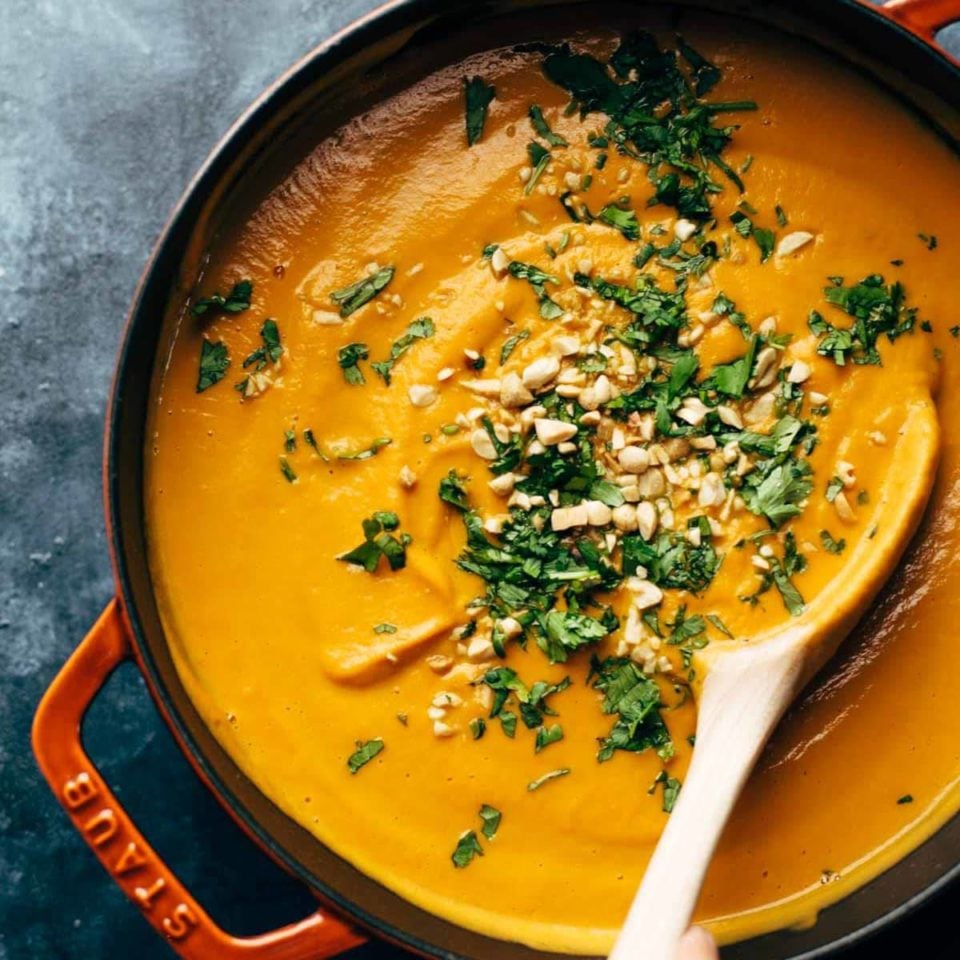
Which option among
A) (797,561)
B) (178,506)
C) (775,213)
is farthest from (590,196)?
(178,506)

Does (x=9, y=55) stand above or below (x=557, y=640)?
above

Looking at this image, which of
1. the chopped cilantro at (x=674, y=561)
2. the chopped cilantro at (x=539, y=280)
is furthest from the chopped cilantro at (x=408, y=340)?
the chopped cilantro at (x=674, y=561)

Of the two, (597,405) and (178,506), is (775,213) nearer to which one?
(597,405)

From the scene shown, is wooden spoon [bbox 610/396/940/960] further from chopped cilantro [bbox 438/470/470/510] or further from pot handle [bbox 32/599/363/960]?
pot handle [bbox 32/599/363/960]

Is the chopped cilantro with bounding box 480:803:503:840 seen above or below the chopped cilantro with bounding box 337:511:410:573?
below

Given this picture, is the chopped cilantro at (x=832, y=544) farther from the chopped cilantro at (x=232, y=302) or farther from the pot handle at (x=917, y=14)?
the chopped cilantro at (x=232, y=302)

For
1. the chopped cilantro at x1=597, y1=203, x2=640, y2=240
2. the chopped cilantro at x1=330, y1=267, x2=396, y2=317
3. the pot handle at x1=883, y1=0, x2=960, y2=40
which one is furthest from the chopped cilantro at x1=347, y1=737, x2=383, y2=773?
the pot handle at x1=883, y1=0, x2=960, y2=40

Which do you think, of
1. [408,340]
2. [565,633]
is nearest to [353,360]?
[408,340]

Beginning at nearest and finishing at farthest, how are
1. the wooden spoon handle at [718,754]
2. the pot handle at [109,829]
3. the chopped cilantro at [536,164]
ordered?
the wooden spoon handle at [718,754], the pot handle at [109,829], the chopped cilantro at [536,164]
